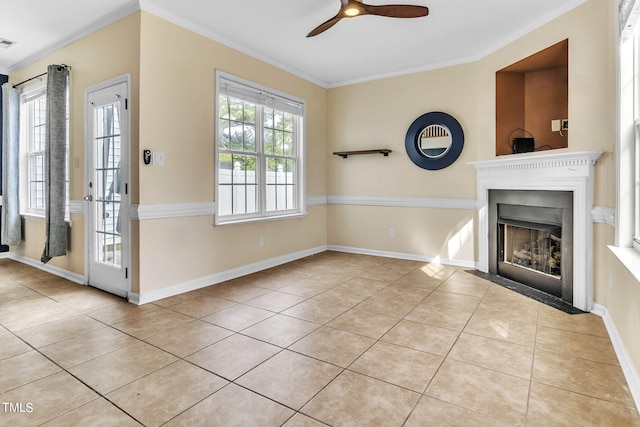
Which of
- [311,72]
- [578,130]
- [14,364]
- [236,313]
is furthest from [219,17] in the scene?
[578,130]

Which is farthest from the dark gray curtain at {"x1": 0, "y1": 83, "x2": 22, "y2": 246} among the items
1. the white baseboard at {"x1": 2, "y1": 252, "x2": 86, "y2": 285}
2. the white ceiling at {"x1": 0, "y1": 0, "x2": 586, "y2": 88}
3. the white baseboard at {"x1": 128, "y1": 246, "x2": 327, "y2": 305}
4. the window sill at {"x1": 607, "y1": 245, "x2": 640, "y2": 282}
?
the window sill at {"x1": 607, "y1": 245, "x2": 640, "y2": 282}

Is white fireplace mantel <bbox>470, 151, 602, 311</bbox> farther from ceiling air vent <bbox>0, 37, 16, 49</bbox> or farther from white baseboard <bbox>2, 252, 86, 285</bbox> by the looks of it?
ceiling air vent <bbox>0, 37, 16, 49</bbox>

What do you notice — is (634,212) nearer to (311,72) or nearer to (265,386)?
(265,386)

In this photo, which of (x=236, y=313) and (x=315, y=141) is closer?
(x=236, y=313)

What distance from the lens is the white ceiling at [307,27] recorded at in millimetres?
3154

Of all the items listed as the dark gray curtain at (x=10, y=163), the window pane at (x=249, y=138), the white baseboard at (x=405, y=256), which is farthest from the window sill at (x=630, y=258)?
the dark gray curtain at (x=10, y=163)

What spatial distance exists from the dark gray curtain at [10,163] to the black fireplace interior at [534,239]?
20.3ft

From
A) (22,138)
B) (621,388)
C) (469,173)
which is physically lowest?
(621,388)

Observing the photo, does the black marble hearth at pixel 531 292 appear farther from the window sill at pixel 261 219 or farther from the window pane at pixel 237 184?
the window pane at pixel 237 184

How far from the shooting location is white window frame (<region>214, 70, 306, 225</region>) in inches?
152

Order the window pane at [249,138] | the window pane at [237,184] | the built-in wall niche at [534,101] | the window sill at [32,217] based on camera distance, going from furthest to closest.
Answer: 1. the window sill at [32,217]
2. the window pane at [249,138]
3. the window pane at [237,184]
4. the built-in wall niche at [534,101]

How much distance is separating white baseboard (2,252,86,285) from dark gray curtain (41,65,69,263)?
0.82ft

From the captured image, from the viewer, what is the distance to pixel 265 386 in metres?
1.87

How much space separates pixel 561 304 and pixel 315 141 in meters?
3.74
